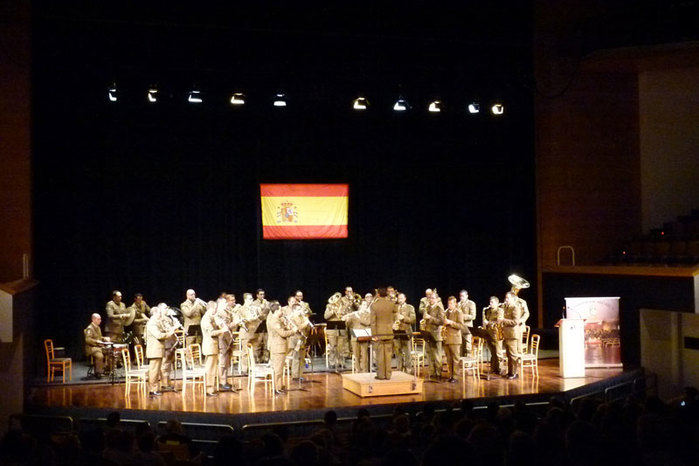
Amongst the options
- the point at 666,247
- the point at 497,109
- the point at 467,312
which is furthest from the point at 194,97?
the point at 666,247

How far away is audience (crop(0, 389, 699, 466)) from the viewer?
14.0ft

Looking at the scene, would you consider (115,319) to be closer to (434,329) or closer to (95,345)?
(95,345)

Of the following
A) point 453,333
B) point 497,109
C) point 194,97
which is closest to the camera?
point 453,333

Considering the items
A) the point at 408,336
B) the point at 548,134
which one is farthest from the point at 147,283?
the point at 548,134

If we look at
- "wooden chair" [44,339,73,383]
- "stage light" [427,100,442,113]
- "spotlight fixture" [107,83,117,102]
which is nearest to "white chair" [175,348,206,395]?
"wooden chair" [44,339,73,383]

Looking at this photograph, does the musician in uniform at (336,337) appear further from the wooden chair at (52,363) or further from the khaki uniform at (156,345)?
the wooden chair at (52,363)

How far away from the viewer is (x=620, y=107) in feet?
57.3

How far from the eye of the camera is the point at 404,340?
1334cm

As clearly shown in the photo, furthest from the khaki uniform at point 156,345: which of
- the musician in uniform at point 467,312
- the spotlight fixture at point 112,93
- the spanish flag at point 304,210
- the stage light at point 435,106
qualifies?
the stage light at point 435,106

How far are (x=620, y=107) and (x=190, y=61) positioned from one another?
32.7 ft

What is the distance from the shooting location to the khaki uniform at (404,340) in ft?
44.1

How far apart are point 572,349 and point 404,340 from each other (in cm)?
295

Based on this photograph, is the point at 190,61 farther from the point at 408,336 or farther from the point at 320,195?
the point at 408,336

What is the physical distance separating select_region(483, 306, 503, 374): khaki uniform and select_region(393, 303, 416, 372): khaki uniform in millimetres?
1400
